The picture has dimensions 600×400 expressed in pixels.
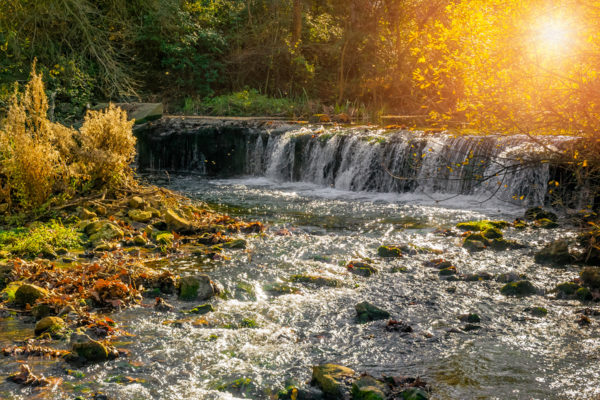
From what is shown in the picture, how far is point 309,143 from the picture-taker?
1551cm

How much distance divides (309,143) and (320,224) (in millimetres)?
6339

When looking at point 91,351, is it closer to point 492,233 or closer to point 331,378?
point 331,378

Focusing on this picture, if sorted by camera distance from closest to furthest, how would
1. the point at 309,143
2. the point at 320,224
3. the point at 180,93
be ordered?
the point at 320,224 → the point at 309,143 → the point at 180,93

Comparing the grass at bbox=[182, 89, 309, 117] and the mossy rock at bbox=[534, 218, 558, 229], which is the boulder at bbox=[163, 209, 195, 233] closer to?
the mossy rock at bbox=[534, 218, 558, 229]

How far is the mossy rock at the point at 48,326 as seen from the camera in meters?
4.44

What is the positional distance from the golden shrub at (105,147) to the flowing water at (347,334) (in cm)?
295

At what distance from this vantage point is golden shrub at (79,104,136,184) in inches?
350

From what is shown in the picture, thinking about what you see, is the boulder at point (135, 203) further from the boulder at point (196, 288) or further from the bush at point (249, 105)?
the bush at point (249, 105)

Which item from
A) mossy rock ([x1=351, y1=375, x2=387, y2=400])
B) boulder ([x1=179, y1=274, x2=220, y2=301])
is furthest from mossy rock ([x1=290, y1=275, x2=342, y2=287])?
mossy rock ([x1=351, y1=375, x2=387, y2=400])

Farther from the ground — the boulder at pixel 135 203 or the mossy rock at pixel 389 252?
the boulder at pixel 135 203

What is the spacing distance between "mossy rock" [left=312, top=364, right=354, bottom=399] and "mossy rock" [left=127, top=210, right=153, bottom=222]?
5444mm

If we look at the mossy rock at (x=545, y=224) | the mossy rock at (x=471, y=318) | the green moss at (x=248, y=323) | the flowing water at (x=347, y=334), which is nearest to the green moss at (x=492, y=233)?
the flowing water at (x=347, y=334)

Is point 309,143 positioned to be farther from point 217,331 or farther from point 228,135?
point 217,331

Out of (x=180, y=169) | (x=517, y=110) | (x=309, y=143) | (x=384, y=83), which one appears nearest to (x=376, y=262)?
(x=517, y=110)
